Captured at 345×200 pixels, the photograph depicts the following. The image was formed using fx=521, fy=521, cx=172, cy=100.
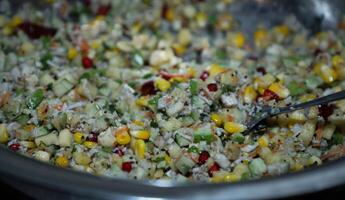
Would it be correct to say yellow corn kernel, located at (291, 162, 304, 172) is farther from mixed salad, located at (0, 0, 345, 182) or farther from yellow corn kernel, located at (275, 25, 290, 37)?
yellow corn kernel, located at (275, 25, 290, 37)

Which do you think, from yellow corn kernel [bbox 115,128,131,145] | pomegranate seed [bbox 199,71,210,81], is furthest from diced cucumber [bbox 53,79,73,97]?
pomegranate seed [bbox 199,71,210,81]

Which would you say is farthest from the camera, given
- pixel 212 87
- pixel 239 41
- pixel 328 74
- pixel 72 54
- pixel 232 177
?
pixel 239 41

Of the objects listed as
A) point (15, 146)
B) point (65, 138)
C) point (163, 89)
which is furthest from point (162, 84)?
point (15, 146)

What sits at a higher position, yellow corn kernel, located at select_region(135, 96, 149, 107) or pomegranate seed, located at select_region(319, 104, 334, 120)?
pomegranate seed, located at select_region(319, 104, 334, 120)

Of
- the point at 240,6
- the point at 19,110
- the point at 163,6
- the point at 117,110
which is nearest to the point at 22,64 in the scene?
the point at 19,110

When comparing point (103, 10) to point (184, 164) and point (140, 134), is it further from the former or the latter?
point (184, 164)

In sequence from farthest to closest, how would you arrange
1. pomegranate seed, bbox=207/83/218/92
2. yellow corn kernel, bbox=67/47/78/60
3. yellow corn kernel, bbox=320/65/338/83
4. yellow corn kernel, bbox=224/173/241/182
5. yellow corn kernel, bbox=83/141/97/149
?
yellow corn kernel, bbox=67/47/78/60, yellow corn kernel, bbox=320/65/338/83, pomegranate seed, bbox=207/83/218/92, yellow corn kernel, bbox=83/141/97/149, yellow corn kernel, bbox=224/173/241/182

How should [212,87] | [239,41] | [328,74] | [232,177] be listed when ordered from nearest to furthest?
[232,177]
[212,87]
[328,74]
[239,41]

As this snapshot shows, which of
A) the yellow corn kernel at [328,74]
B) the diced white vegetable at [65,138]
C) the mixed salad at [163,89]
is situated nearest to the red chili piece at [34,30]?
the mixed salad at [163,89]
